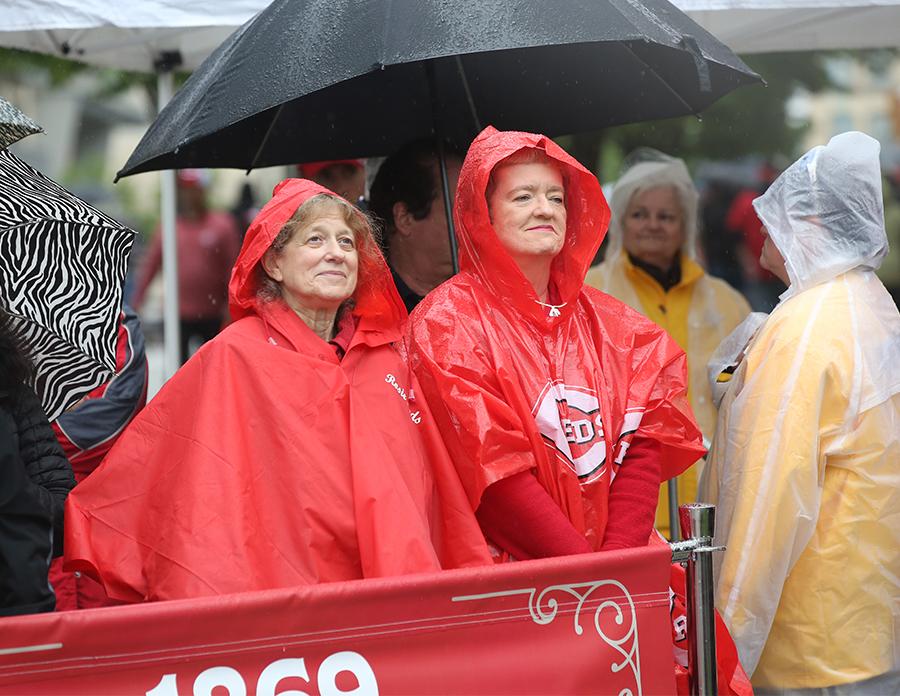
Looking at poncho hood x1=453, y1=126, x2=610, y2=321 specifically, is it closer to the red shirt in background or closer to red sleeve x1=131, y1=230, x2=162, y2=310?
the red shirt in background

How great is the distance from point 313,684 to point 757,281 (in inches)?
359

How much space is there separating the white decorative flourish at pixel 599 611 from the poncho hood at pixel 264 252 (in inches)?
37.1

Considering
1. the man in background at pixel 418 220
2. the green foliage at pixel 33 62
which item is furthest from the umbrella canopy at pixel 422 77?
A: the green foliage at pixel 33 62

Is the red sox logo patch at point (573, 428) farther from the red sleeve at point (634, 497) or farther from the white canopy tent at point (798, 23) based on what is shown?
the white canopy tent at point (798, 23)

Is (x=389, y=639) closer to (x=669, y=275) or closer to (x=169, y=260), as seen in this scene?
(x=669, y=275)

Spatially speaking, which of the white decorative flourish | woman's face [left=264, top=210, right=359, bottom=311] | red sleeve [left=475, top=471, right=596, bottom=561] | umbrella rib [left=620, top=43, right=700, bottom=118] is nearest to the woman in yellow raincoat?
umbrella rib [left=620, top=43, right=700, bottom=118]

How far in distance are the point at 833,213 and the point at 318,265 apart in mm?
1536

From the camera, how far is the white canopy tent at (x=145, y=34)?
4.54 metres

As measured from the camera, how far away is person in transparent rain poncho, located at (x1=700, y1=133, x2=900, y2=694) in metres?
3.33

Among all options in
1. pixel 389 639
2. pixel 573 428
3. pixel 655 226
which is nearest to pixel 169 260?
pixel 655 226

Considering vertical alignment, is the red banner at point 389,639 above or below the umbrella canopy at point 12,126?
below

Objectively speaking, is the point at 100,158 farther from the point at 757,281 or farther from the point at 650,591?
the point at 650,591

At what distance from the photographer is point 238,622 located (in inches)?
97.2

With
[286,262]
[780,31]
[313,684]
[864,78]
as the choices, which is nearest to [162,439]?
[286,262]
